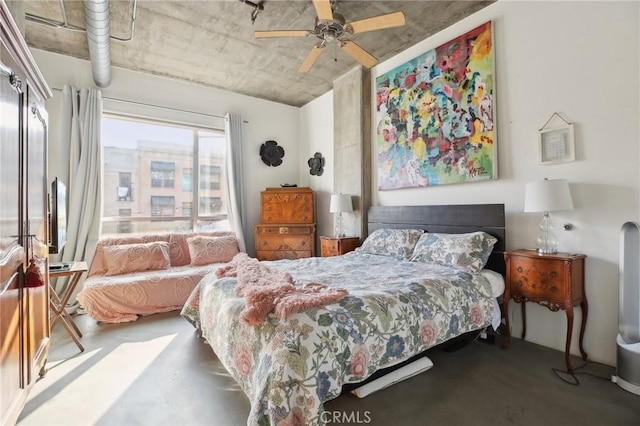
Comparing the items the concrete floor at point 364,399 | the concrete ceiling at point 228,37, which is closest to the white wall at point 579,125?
the concrete floor at point 364,399

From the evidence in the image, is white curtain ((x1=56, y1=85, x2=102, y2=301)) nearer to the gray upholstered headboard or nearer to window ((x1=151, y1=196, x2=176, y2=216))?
window ((x1=151, y1=196, x2=176, y2=216))

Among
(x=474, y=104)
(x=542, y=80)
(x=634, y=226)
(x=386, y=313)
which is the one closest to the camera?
(x=386, y=313)

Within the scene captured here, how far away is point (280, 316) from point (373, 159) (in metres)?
3.04

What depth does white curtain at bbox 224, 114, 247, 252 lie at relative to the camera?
4809 millimetres

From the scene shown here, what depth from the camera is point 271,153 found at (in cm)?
527

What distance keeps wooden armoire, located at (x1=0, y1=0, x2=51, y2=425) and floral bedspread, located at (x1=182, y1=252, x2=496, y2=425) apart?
36.5 inches

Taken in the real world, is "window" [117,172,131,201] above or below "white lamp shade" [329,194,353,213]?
above

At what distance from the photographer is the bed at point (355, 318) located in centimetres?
138

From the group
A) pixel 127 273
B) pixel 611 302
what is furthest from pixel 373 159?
pixel 127 273

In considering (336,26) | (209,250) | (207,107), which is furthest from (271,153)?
(336,26)

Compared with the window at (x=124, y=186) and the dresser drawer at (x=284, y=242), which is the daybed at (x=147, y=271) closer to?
the dresser drawer at (x=284, y=242)

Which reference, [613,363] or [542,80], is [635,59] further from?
[613,363]

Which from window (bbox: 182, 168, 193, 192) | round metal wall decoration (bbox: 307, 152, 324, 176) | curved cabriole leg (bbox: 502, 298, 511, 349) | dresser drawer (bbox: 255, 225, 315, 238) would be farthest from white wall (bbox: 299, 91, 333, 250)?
curved cabriole leg (bbox: 502, 298, 511, 349)

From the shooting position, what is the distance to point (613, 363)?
2221 mm
